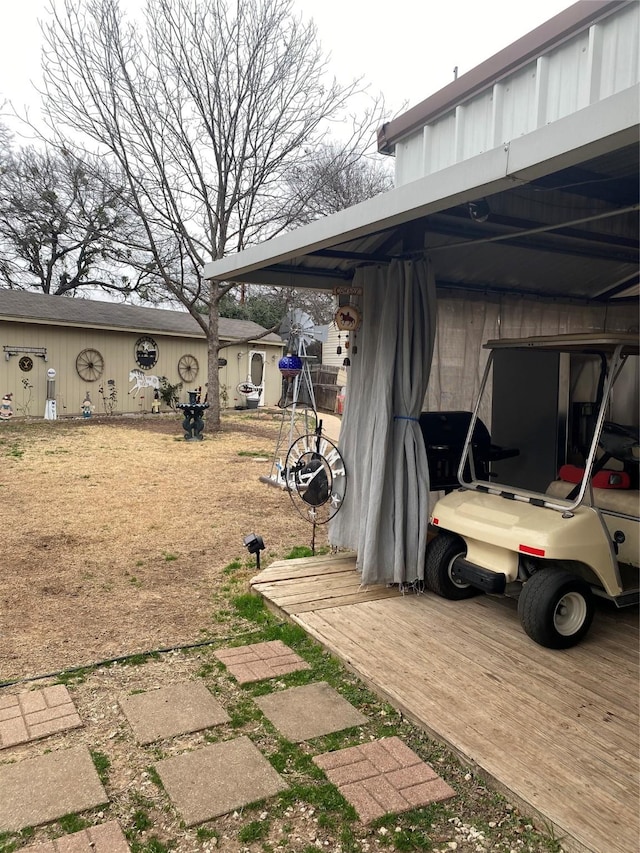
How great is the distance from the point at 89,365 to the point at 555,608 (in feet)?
48.4

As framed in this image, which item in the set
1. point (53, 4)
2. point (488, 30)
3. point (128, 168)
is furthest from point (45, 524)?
point (53, 4)


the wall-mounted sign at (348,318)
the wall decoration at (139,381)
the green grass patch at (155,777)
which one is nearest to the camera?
the green grass patch at (155,777)

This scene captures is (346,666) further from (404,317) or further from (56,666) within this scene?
(404,317)

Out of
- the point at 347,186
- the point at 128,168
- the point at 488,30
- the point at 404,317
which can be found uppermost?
the point at 347,186

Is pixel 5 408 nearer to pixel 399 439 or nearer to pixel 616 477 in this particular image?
pixel 399 439

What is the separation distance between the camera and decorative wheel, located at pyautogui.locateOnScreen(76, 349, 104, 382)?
51.8 ft

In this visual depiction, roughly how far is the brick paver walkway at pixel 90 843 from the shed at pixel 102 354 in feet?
39.2

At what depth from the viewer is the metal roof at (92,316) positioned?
14.8 meters

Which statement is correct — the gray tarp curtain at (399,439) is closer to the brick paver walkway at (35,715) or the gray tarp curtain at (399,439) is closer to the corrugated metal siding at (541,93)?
the corrugated metal siding at (541,93)

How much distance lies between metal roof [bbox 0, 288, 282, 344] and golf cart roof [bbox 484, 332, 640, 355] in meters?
10.2

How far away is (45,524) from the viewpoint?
6.01 meters

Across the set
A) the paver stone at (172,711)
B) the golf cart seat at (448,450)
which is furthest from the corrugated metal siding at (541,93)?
the paver stone at (172,711)

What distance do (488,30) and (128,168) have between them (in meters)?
10.4

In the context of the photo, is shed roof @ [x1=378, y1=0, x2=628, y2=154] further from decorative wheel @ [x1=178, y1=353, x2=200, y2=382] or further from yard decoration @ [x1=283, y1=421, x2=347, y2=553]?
decorative wheel @ [x1=178, y1=353, x2=200, y2=382]
